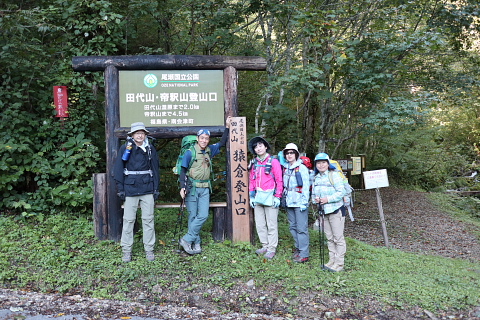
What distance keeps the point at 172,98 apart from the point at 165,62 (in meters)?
0.57

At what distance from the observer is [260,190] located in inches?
226

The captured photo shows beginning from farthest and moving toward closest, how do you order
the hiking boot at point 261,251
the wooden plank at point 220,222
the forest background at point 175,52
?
the forest background at point 175,52 < the wooden plank at point 220,222 < the hiking boot at point 261,251

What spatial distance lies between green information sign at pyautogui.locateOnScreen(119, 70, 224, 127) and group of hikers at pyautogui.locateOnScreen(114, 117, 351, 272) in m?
0.56

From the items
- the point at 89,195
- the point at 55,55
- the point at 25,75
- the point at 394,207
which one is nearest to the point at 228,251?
the point at 89,195

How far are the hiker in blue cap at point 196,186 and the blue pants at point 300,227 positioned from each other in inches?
51.4

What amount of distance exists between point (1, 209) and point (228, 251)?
4461 mm

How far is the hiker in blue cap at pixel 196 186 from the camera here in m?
5.65

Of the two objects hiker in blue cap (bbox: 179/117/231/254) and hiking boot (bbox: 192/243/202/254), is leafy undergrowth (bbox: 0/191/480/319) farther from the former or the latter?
hiker in blue cap (bbox: 179/117/231/254)

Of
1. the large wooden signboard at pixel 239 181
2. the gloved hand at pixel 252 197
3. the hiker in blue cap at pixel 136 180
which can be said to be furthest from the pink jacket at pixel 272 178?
the hiker in blue cap at pixel 136 180

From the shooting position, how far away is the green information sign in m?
6.08

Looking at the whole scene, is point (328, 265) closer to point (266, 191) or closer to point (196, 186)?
point (266, 191)

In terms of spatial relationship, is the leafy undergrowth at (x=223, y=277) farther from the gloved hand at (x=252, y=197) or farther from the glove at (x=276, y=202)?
the glove at (x=276, y=202)

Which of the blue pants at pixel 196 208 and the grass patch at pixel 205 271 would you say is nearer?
the grass patch at pixel 205 271

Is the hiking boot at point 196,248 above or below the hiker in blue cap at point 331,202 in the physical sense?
below
